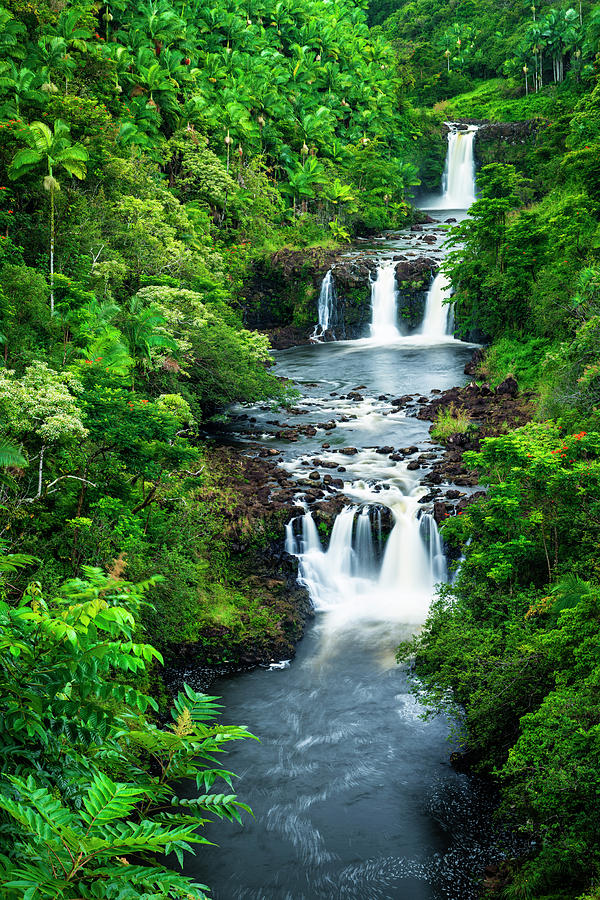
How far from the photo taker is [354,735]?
12.8m

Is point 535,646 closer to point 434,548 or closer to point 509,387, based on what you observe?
point 434,548

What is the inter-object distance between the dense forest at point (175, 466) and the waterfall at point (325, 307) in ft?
9.94

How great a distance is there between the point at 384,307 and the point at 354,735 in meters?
27.4

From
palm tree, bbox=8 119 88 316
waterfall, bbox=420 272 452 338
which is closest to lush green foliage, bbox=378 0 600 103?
waterfall, bbox=420 272 452 338

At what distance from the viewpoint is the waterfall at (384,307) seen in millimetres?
36594

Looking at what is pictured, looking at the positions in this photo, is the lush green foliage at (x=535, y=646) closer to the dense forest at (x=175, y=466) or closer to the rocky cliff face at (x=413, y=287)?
the dense forest at (x=175, y=466)

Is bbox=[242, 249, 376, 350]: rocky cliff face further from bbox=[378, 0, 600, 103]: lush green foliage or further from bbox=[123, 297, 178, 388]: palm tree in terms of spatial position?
bbox=[378, 0, 600, 103]: lush green foliage

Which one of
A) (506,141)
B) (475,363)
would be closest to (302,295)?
(475,363)

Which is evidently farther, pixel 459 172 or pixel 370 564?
pixel 459 172

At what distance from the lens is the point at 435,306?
117ft

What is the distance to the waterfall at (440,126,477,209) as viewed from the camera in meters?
55.8

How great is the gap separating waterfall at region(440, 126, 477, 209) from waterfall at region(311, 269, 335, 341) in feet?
77.7

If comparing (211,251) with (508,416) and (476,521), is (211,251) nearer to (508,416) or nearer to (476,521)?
(508,416)

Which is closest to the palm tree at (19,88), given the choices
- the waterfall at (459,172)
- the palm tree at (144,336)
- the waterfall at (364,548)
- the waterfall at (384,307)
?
the palm tree at (144,336)
